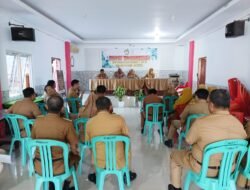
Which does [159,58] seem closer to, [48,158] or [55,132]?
[55,132]

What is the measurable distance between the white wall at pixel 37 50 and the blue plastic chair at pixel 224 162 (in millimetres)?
4337

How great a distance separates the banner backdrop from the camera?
11383mm

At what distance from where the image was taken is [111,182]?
2531mm

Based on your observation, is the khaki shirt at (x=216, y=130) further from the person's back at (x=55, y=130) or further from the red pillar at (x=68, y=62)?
the red pillar at (x=68, y=62)

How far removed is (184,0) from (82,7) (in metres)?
2.24

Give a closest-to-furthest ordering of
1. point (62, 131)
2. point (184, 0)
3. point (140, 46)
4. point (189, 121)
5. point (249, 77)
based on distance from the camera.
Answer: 1. point (62, 131)
2. point (189, 121)
3. point (184, 0)
4. point (249, 77)
5. point (140, 46)

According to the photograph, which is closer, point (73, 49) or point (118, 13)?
point (118, 13)

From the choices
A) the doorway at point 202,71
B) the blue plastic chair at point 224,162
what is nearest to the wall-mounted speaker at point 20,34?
the blue plastic chair at point 224,162

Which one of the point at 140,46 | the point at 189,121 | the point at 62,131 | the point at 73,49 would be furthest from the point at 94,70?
the point at 62,131

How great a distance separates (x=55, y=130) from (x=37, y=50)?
5133 mm

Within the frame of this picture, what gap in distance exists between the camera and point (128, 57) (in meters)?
11.5

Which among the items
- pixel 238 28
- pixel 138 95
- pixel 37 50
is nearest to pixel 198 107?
pixel 238 28

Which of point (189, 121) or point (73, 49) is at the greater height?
point (73, 49)

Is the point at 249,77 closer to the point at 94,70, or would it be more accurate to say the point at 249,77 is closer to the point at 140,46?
the point at 140,46
